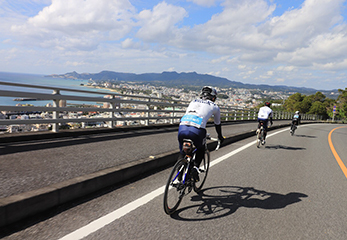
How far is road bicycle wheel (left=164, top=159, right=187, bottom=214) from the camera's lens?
3478 millimetres

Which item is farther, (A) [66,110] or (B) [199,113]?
(A) [66,110]

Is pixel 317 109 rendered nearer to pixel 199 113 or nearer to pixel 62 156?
pixel 62 156

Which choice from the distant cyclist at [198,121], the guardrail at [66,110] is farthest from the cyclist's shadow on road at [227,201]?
the guardrail at [66,110]

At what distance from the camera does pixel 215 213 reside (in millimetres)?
3680

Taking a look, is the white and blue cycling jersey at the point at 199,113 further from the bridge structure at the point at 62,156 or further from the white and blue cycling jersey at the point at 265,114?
the white and blue cycling jersey at the point at 265,114

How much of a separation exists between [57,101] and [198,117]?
5.50 m

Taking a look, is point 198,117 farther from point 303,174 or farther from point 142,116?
point 142,116

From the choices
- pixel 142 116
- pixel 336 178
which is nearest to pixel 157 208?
pixel 336 178

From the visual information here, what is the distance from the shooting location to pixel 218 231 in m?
3.12

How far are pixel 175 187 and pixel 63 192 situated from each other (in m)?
1.56

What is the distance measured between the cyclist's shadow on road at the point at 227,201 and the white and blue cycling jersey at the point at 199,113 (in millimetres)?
1226

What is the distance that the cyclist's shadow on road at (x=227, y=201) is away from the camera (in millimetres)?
3623

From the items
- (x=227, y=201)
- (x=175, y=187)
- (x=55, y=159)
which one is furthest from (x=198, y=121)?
(x=55, y=159)

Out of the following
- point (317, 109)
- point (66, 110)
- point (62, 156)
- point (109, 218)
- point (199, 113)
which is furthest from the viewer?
point (317, 109)
